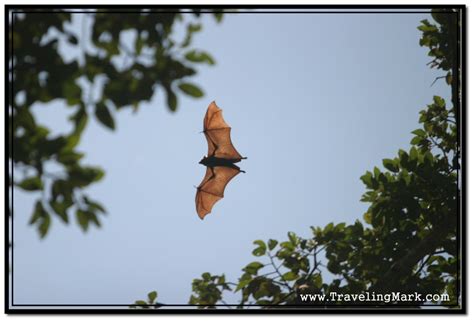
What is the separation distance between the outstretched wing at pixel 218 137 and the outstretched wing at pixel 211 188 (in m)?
0.32

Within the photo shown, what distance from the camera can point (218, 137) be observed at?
9664 mm

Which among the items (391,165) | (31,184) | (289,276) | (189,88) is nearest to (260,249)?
(289,276)

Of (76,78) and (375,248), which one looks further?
(375,248)

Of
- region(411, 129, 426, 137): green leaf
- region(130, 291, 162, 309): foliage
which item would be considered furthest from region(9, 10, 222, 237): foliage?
region(411, 129, 426, 137): green leaf

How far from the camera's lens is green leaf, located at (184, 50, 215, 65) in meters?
3.64

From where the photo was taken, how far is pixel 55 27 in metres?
3.90

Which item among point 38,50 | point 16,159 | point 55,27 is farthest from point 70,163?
point 55,27

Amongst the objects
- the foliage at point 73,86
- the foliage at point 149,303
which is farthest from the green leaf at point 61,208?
the foliage at point 149,303

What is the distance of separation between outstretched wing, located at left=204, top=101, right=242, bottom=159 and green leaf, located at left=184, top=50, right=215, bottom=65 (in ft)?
18.8

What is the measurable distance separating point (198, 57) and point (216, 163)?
20.5ft

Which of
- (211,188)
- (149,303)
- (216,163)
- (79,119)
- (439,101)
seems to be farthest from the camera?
Result: (216,163)

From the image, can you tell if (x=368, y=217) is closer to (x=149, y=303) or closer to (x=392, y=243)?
(x=392, y=243)

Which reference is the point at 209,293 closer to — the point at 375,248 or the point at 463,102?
the point at 375,248

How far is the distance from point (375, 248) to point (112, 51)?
4.99 m
